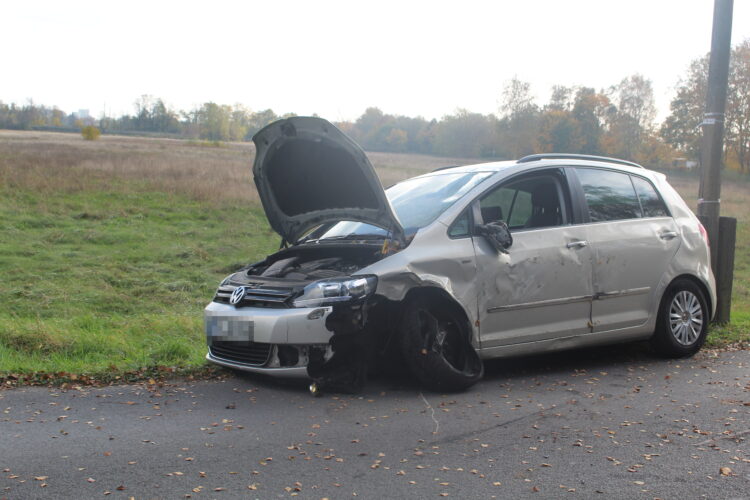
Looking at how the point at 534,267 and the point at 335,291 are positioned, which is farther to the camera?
the point at 534,267

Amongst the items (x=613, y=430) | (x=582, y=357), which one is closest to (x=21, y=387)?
(x=613, y=430)

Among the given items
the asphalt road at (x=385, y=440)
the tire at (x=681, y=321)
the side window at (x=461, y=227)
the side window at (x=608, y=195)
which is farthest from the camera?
the tire at (x=681, y=321)

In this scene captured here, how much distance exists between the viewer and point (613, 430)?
4.86 meters

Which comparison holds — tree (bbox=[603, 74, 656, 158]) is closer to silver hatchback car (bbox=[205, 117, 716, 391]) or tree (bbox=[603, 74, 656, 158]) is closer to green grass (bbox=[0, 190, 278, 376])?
green grass (bbox=[0, 190, 278, 376])

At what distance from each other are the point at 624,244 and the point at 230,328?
372cm

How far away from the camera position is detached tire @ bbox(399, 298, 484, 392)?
18.4 ft

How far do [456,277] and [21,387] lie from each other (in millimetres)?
3583

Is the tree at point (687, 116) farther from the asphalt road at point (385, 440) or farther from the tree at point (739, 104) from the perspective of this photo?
the asphalt road at point (385, 440)

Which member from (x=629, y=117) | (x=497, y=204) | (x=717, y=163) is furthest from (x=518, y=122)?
(x=497, y=204)

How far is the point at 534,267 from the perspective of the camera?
6.24 meters

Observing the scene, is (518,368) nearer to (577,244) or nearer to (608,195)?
(577,244)

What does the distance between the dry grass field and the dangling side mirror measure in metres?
2.82

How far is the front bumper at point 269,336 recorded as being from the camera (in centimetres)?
539

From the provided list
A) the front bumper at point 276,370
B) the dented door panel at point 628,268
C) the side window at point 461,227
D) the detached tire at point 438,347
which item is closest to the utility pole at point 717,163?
the dented door panel at point 628,268
